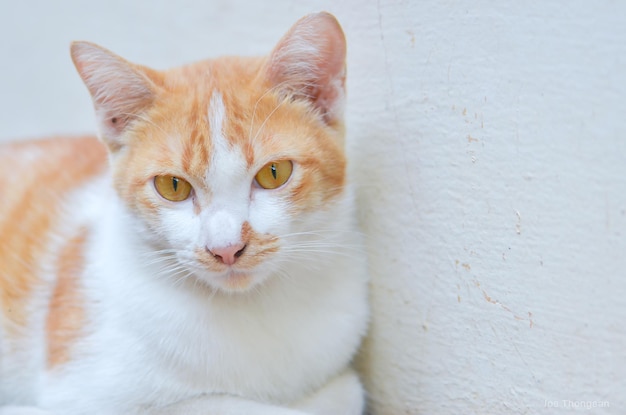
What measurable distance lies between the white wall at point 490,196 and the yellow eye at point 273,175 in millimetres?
256

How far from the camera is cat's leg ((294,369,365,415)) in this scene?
1.36m

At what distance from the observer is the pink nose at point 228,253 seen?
3.67 ft

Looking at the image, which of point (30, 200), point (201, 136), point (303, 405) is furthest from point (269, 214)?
point (30, 200)

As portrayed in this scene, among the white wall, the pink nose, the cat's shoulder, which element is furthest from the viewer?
the cat's shoulder

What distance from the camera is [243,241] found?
1130 mm

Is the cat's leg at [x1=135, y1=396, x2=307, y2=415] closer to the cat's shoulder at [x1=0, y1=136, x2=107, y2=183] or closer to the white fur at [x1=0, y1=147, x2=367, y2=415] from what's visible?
the white fur at [x1=0, y1=147, x2=367, y2=415]

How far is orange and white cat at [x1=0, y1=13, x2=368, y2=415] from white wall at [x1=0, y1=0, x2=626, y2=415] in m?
0.11

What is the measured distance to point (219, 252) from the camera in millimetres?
1122

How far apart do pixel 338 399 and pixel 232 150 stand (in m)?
0.56

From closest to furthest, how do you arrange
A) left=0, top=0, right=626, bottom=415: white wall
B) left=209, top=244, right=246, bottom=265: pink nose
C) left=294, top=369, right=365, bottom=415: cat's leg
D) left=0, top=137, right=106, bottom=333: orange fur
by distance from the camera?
left=0, top=0, right=626, bottom=415: white wall, left=209, top=244, right=246, bottom=265: pink nose, left=294, top=369, right=365, bottom=415: cat's leg, left=0, top=137, right=106, bottom=333: orange fur

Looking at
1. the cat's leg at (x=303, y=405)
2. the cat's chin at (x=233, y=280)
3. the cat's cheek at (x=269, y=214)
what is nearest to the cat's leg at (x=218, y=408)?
the cat's leg at (x=303, y=405)

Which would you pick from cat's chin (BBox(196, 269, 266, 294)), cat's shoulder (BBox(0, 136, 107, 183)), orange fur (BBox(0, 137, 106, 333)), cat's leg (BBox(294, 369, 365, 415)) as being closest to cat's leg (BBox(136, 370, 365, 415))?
cat's leg (BBox(294, 369, 365, 415))

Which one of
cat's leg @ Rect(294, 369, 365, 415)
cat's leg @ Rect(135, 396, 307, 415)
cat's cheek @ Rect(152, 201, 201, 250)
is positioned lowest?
cat's leg @ Rect(294, 369, 365, 415)

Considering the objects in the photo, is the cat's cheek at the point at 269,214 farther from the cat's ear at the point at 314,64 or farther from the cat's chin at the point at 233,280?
the cat's ear at the point at 314,64
